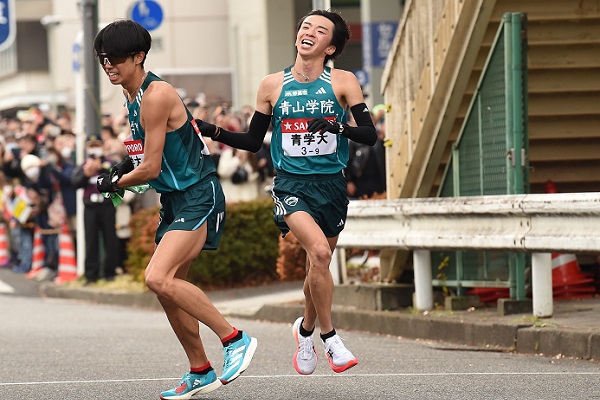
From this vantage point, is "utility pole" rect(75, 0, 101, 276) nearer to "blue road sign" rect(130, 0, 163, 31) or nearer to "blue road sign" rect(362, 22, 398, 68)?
"blue road sign" rect(130, 0, 163, 31)

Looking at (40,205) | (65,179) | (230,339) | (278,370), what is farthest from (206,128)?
(40,205)

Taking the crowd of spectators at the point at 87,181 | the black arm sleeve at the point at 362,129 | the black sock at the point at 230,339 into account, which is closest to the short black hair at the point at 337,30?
the black arm sleeve at the point at 362,129

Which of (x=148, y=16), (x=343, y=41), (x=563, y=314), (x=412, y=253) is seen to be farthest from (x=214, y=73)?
(x=343, y=41)

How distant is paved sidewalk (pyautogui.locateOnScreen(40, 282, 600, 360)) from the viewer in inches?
413

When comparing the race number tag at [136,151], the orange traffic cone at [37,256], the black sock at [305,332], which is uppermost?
the race number tag at [136,151]

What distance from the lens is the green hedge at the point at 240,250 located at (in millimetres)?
18281

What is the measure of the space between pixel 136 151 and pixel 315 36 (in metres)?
1.42

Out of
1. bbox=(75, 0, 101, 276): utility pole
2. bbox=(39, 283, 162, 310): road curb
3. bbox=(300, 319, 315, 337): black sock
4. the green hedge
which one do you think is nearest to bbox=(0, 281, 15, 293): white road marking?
bbox=(39, 283, 162, 310): road curb

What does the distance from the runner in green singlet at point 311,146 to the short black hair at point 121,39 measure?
790 millimetres

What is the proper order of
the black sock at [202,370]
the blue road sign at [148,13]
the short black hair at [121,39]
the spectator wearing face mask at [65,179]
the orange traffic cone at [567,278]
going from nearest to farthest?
1. the short black hair at [121,39]
2. the black sock at [202,370]
3. the orange traffic cone at [567,278]
4. the spectator wearing face mask at [65,179]
5. the blue road sign at [148,13]

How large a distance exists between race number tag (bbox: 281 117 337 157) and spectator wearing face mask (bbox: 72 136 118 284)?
37.5 ft

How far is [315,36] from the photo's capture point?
29.7 feet

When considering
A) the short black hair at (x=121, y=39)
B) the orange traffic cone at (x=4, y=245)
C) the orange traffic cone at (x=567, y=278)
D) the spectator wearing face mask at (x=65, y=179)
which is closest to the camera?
the short black hair at (x=121, y=39)

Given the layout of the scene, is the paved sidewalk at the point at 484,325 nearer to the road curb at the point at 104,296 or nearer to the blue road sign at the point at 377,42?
the road curb at the point at 104,296
